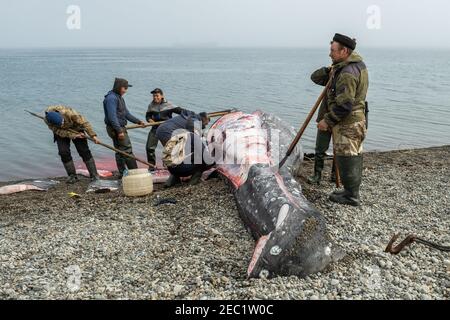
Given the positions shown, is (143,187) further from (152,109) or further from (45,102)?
(45,102)

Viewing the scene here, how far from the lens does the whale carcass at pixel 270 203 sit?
16.3ft

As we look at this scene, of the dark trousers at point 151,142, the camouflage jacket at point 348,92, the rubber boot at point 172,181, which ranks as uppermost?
the camouflage jacket at point 348,92

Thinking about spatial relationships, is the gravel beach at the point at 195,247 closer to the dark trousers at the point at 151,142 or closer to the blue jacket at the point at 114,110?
the blue jacket at the point at 114,110

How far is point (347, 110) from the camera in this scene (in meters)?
6.87

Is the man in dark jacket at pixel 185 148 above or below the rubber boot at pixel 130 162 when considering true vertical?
above

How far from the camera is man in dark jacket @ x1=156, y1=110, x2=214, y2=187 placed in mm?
8867

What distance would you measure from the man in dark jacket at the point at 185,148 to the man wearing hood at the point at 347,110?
107 inches

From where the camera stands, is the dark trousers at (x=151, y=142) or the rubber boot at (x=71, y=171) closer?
the rubber boot at (x=71, y=171)

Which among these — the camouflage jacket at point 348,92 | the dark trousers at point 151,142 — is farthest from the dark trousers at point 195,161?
the camouflage jacket at point 348,92

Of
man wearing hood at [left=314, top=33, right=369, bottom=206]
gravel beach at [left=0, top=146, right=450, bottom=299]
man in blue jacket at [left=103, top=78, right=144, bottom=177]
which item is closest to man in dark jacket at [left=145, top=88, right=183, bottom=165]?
man in blue jacket at [left=103, top=78, right=144, bottom=177]

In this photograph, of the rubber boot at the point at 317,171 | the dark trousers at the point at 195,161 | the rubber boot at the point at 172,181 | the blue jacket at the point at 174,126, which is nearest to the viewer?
the rubber boot at the point at 317,171

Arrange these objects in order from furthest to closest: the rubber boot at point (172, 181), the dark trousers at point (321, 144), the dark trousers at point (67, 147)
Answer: the dark trousers at point (67, 147), the rubber boot at point (172, 181), the dark trousers at point (321, 144)
